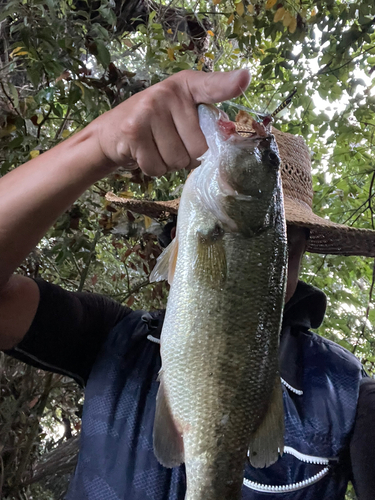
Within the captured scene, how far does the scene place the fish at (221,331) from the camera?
1.01m

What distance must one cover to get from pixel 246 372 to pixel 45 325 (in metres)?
0.84

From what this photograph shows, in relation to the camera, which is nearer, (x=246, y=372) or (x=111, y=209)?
(x=246, y=372)

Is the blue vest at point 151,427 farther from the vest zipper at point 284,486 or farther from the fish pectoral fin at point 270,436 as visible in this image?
the fish pectoral fin at point 270,436

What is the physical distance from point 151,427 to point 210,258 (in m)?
0.78

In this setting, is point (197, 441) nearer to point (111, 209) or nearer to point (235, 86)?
point (235, 86)

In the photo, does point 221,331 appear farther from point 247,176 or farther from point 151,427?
point 151,427

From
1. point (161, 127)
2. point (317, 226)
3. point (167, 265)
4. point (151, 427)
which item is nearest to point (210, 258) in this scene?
point (167, 265)

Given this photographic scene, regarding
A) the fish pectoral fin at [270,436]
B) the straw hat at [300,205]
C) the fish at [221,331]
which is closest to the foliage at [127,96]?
the straw hat at [300,205]

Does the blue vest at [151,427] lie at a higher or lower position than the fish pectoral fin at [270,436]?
lower

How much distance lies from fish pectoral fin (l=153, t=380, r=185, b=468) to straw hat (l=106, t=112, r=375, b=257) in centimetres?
88

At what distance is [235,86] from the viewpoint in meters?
0.91

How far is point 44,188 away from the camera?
113 cm

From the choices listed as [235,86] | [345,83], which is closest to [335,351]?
[235,86]

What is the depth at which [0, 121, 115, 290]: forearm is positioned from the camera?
1.13m
